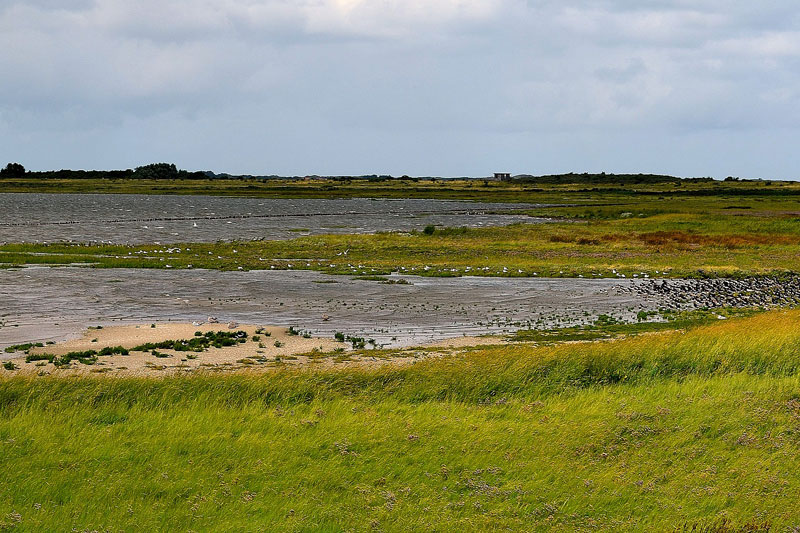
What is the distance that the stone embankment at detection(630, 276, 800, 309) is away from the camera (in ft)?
128

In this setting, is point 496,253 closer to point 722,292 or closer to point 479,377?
point 722,292

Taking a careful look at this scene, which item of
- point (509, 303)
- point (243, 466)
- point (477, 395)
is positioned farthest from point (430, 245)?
point (243, 466)

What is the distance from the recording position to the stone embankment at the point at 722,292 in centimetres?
3900

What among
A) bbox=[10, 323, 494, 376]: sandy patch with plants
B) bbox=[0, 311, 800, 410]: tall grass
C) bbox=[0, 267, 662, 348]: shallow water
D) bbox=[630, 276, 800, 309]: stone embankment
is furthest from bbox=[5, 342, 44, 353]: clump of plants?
bbox=[630, 276, 800, 309]: stone embankment

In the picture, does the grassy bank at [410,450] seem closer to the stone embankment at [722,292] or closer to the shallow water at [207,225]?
the stone embankment at [722,292]

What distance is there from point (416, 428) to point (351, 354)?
10.4m

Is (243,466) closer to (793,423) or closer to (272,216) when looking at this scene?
(793,423)

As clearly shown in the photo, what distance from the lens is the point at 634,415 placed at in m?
17.3

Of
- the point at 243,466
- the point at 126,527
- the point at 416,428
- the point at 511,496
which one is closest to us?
the point at 126,527

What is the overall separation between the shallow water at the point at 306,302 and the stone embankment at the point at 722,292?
1232 millimetres

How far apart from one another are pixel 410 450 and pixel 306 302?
80.1 feet

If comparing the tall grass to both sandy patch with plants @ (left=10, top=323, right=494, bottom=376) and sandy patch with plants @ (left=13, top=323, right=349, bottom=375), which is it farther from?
sandy patch with plants @ (left=13, top=323, right=349, bottom=375)

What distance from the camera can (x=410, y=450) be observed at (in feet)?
49.5

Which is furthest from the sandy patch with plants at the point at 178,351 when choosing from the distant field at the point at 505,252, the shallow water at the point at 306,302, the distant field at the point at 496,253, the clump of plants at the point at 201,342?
the distant field at the point at 505,252
